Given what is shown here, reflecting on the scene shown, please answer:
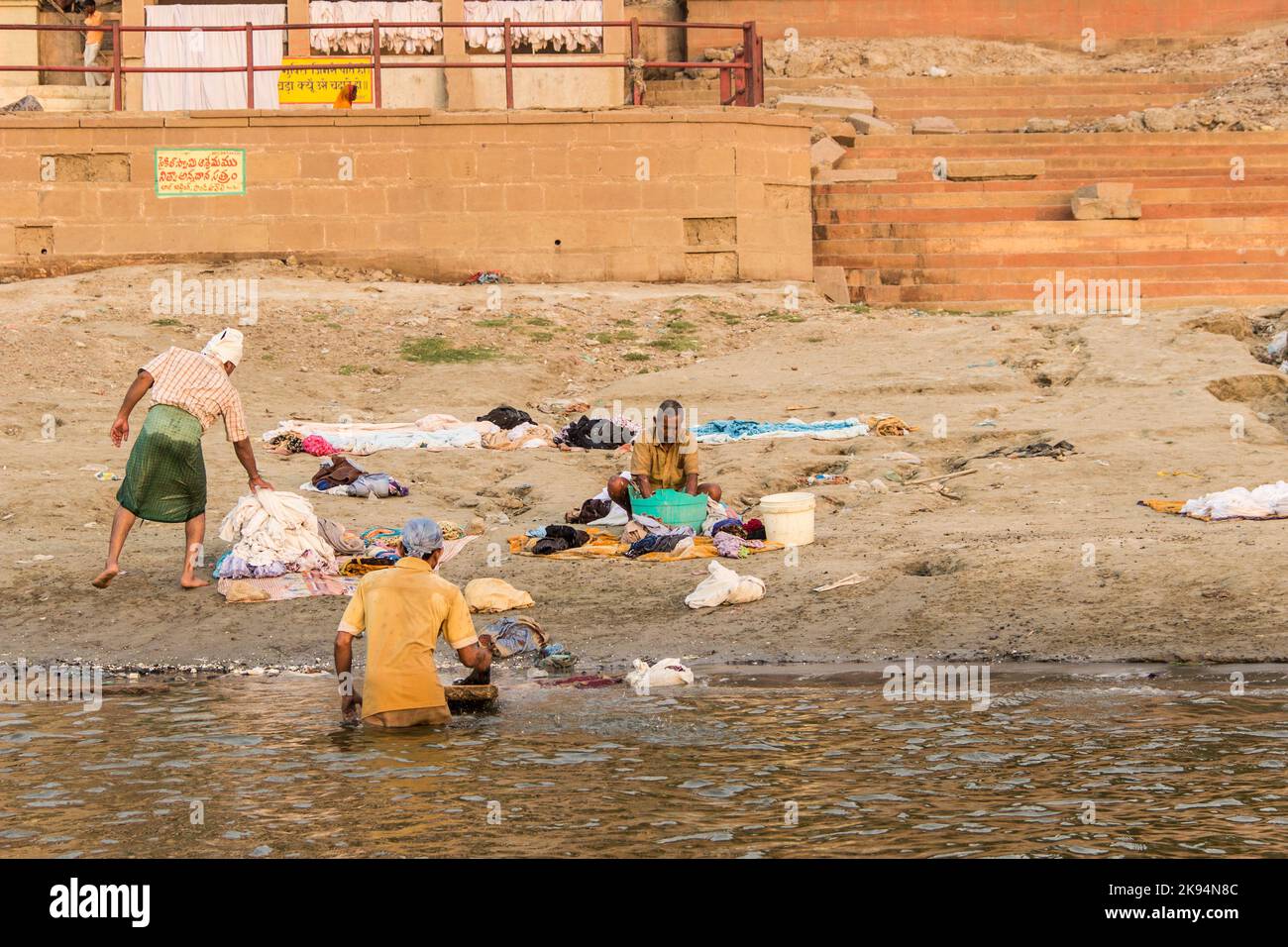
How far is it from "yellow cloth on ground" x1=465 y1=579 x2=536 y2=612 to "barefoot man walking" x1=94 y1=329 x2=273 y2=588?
1.55 meters

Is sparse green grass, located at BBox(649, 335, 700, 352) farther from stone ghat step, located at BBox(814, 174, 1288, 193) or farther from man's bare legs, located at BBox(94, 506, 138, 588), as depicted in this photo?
man's bare legs, located at BBox(94, 506, 138, 588)

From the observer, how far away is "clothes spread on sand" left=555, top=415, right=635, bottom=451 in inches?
598

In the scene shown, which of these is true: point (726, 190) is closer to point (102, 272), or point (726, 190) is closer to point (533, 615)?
point (102, 272)

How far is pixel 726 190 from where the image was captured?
72.9 feet

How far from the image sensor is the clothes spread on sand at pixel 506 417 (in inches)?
619

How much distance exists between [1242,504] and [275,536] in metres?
6.46

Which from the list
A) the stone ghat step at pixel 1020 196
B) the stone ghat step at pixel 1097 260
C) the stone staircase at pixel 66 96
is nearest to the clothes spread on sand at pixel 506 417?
the stone ghat step at pixel 1097 260

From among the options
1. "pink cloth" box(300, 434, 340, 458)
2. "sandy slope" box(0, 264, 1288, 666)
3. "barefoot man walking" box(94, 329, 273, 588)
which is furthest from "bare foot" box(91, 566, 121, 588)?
"pink cloth" box(300, 434, 340, 458)

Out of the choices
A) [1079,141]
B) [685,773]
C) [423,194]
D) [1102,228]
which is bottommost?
[685,773]

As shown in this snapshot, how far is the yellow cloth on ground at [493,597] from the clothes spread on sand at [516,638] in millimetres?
427

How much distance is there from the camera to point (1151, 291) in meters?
21.9

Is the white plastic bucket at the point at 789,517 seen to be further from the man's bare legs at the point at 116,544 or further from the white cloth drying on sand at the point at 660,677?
the man's bare legs at the point at 116,544

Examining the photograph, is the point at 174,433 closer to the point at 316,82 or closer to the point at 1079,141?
the point at 316,82

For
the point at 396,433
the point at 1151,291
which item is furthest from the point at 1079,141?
the point at 396,433
